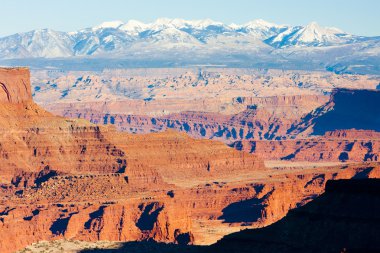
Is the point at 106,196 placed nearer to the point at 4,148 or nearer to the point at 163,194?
the point at 163,194

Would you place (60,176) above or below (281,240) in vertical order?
below

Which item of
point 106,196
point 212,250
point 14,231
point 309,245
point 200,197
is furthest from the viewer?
point 200,197

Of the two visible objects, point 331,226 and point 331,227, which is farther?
point 331,226

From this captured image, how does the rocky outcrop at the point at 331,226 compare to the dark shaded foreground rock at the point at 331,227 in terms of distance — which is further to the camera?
the rocky outcrop at the point at 331,226

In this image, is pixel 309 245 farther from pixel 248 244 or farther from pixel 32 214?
pixel 32 214

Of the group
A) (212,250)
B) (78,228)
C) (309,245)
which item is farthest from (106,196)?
(309,245)

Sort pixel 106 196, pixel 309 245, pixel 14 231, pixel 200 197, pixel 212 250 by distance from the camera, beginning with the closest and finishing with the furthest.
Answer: pixel 309 245 → pixel 212 250 → pixel 14 231 → pixel 106 196 → pixel 200 197

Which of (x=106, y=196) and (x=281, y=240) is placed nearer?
(x=281, y=240)

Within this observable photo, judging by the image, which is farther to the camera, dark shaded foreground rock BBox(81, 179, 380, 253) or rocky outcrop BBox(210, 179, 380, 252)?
rocky outcrop BBox(210, 179, 380, 252)

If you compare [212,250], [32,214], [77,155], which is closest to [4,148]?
[77,155]
